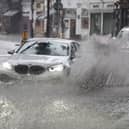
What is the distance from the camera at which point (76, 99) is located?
40.6 feet

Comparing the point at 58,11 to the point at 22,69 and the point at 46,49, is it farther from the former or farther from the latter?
the point at 22,69

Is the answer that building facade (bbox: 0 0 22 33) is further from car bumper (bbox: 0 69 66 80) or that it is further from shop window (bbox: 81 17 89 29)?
car bumper (bbox: 0 69 66 80)

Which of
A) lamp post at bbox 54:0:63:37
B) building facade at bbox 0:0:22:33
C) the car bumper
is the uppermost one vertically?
the car bumper

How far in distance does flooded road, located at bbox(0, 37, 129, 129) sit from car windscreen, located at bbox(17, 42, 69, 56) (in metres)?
0.61

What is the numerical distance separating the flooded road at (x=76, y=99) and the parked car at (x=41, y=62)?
0.23m

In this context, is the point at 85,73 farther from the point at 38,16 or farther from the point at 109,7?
the point at 38,16

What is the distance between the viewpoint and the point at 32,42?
17.0 meters

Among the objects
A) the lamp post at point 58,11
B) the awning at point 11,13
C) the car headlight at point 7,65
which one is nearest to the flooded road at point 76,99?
the car headlight at point 7,65

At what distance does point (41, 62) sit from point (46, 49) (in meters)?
1.51

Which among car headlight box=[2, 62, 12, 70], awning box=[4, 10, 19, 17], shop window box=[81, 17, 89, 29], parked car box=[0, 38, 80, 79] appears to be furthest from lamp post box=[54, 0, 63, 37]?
awning box=[4, 10, 19, 17]

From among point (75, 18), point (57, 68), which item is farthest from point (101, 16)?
point (57, 68)

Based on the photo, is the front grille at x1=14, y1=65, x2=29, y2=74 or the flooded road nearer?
the flooded road

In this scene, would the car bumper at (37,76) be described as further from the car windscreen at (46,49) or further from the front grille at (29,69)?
the car windscreen at (46,49)

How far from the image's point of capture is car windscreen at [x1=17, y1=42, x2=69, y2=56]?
16.2m
